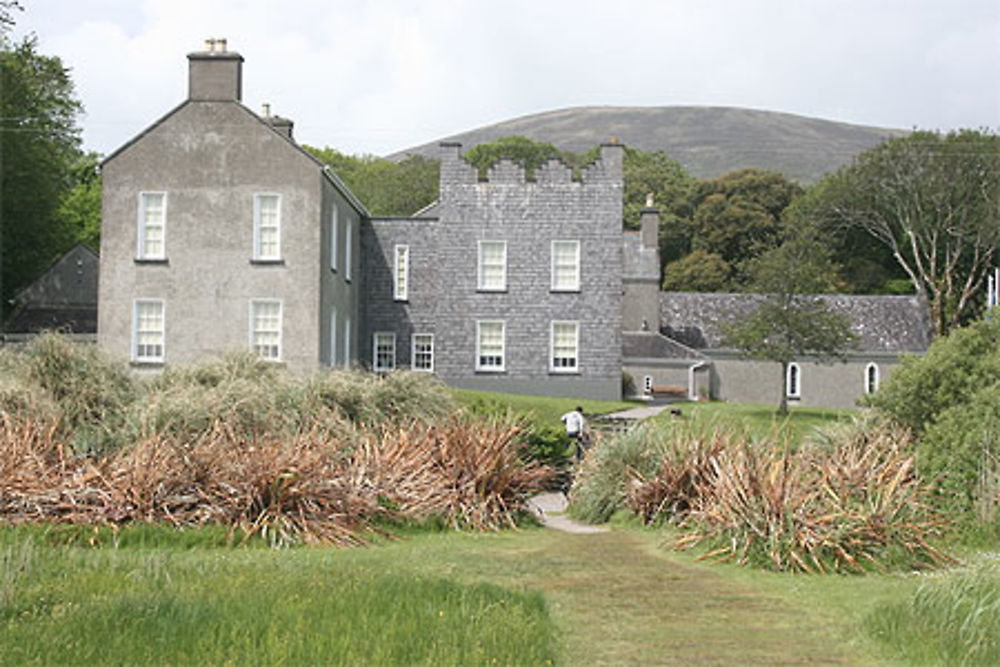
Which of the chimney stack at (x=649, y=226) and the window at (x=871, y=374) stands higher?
the chimney stack at (x=649, y=226)

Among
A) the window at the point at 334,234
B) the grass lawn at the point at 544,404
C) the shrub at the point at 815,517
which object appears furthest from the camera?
the window at the point at 334,234

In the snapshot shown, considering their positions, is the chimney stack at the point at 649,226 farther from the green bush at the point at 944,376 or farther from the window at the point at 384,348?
the green bush at the point at 944,376

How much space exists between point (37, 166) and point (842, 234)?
48044 mm

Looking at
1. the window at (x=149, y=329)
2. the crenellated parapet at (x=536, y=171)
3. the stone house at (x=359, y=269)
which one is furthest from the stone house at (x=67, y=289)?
the crenellated parapet at (x=536, y=171)

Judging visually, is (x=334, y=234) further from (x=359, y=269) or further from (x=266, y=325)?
(x=359, y=269)

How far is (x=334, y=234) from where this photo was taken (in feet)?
110

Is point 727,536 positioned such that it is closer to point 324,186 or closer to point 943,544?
point 943,544

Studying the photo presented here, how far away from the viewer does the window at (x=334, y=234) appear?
3294cm

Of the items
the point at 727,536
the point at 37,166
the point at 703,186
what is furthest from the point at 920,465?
the point at 703,186

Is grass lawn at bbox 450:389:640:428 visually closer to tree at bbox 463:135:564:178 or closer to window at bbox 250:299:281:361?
window at bbox 250:299:281:361

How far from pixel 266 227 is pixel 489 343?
976 cm

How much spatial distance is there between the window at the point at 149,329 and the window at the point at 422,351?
10223 mm

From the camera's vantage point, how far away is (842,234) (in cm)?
6688

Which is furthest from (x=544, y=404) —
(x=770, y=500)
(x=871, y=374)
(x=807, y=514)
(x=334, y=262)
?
(x=871, y=374)
